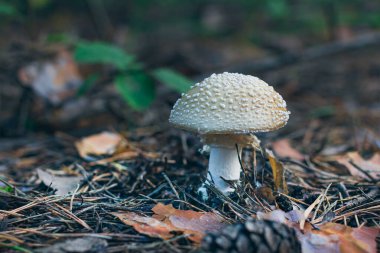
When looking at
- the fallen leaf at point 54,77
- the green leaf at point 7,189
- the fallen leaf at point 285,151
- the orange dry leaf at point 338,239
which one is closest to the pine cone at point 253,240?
the orange dry leaf at point 338,239

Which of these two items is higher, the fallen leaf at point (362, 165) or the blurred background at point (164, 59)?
the blurred background at point (164, 59)

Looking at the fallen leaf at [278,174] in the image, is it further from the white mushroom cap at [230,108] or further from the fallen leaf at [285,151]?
the fallen leaf at [285,151]

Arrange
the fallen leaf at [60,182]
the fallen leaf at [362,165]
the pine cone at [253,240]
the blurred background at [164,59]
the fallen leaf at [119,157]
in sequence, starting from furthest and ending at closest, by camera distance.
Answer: the blurred background at [164,59]
the fallen leaf at [119,157]
the fallen leaf at [362,165]
the fallen leaf at [60,182]
the pine cone at [253,240]

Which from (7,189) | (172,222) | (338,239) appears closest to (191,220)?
(172,222)

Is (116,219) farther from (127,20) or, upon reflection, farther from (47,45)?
(127,20)

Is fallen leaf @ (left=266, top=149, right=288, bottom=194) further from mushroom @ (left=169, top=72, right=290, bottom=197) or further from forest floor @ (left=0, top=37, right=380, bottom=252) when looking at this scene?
mushroom @ (left=169, top=72, right=290, bottom=197)

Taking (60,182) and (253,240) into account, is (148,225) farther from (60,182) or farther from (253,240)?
(60,182)

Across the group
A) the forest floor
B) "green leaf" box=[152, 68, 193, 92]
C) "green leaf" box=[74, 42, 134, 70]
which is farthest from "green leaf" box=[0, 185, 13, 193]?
"green leaf" box=[152, 68, 193, 92]
